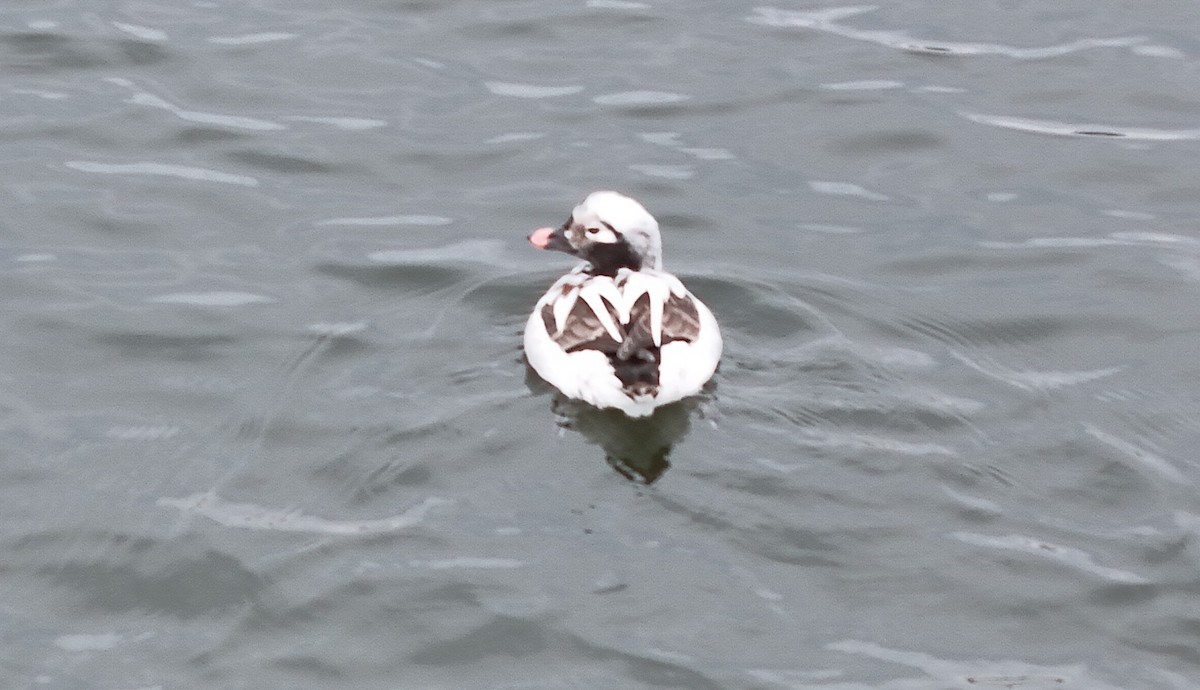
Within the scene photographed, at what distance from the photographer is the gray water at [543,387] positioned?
845 cm

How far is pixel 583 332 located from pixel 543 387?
0.43 metres

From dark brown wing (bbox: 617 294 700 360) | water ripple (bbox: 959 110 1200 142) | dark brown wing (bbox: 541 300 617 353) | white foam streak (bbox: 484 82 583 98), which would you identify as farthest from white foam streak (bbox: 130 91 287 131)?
water ripple (bbox: 959 110 1200 142)

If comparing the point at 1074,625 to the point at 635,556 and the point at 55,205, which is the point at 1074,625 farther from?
the point at 55,205

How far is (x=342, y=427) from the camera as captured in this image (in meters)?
10.3

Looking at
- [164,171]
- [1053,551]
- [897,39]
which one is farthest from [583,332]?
[897,39]

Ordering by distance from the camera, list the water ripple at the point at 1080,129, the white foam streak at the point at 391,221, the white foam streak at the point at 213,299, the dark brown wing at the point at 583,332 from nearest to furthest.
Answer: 1. the dark brown wing at the point at 583,332
2. the white foam streak at the point at 213,299
3. the white foam streak at the point at 391,221
4. the water ripple at the point at 1080,129

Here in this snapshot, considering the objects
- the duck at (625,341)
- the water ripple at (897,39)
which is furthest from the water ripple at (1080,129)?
the duck at (625,341)

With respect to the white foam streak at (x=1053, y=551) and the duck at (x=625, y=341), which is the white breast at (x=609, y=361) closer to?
the duck at (x=625, y=341)

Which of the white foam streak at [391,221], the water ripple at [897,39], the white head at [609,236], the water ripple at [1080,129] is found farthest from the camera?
the water ripple at [897,39]

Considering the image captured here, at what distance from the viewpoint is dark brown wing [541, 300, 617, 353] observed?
1078 centimetres

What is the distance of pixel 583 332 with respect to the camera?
35.8 ft

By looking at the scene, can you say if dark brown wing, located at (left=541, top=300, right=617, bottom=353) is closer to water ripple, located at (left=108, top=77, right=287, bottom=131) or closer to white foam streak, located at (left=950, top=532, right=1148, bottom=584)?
white foam streak, located at (left=950, top=532, right=1148, bottom=584)

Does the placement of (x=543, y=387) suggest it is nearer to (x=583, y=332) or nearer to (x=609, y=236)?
(x=583, y=332)

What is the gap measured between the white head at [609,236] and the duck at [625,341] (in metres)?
0.30
